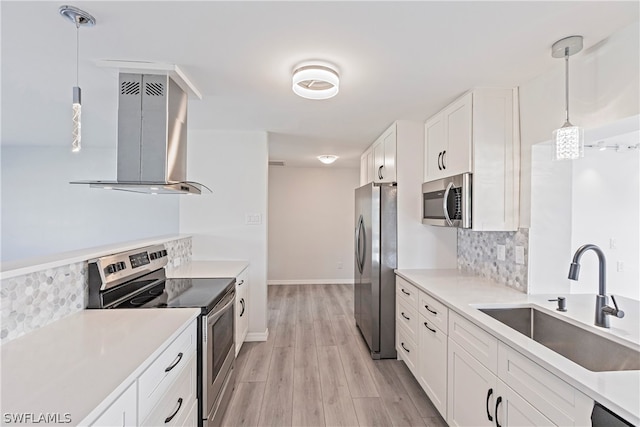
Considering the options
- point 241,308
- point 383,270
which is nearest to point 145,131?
point 241,308

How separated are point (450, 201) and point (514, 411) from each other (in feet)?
4.68

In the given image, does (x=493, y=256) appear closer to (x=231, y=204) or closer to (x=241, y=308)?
(x=241, y=308)

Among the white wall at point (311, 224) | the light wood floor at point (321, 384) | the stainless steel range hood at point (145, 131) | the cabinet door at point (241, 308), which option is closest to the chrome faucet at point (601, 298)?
the light wood floor at point (321, 384)

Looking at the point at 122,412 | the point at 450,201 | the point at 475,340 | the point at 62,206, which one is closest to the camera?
the point at 122,412

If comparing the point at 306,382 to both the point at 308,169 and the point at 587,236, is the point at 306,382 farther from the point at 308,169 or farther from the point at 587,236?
the point at 308,169

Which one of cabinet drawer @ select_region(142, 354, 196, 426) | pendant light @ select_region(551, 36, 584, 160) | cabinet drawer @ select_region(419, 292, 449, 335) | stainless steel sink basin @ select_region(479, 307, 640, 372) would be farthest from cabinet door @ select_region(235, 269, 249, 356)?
pendant light @ select_region(551, 36, 584, 160)

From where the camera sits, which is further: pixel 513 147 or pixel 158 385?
pixel 513 147

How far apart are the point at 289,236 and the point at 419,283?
3.98 metres

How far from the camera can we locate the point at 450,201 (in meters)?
2.42

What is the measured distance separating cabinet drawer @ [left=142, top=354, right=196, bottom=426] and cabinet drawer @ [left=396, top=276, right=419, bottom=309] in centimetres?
165

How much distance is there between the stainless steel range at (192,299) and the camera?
1.70m

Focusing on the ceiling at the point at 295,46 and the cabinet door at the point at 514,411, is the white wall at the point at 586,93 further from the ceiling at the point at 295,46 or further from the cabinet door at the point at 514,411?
the cabinet door at the point at 514,411

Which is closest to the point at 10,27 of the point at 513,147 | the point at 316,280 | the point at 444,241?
the point at 513,147

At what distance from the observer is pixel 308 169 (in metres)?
6.19
